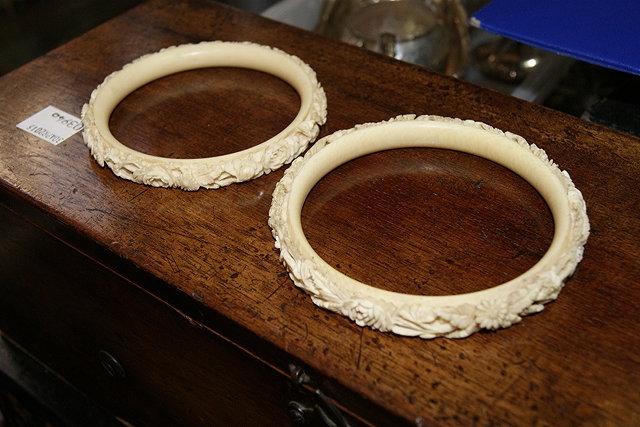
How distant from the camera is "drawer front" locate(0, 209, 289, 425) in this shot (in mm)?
741

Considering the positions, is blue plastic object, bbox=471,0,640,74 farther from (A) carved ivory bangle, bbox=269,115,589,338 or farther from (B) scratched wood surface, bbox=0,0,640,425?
(A) carved ivory bangle, bbox=269,115,589,338

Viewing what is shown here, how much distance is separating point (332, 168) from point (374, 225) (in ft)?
0.34

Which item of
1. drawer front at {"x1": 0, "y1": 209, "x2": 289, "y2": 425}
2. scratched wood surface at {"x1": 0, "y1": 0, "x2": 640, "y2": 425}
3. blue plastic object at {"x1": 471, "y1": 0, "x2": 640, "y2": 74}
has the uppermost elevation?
blue plastic object at {"x1": 471, "y1": 0, "x2": 640, "y2": 74}

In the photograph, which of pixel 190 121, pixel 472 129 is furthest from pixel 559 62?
pixel 190 121

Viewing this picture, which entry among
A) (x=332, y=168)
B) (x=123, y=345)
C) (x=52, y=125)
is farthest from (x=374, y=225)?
(x=52, y=125)

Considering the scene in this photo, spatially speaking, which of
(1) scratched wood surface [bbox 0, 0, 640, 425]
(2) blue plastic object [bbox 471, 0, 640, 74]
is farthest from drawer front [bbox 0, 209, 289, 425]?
(2) blue plastic object [bbox 471, 0, 640, 74]

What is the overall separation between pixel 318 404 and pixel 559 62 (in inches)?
33.4

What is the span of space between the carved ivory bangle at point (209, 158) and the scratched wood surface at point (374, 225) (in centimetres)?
2

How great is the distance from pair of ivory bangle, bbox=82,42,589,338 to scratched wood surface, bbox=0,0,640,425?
2 cm

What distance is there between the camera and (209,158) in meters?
0.78

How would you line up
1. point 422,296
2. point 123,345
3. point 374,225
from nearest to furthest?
point 422,296 < point 374,225 < point 123,345

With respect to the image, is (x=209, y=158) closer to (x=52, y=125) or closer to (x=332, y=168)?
(x=332, y=168)

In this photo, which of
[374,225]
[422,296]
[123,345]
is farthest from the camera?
[123,345]

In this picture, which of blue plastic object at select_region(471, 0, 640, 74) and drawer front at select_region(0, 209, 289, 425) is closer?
drawer front at select_region(0, 209, 289, 425)
